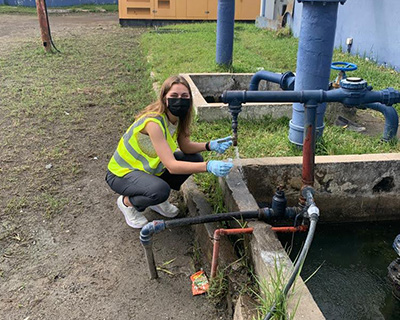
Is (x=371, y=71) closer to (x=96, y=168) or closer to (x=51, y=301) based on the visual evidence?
(x=96, y=168)

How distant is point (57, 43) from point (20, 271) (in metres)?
9.15

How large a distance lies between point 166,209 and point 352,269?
4.62ft

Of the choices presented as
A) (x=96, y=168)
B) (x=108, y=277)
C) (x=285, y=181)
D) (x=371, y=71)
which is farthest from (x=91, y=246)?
(x=371, y=71)

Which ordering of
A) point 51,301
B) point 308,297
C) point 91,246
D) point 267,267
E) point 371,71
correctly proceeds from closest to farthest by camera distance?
point 308,297
point 267,267
point 51,301
point 91,246
point 371,71

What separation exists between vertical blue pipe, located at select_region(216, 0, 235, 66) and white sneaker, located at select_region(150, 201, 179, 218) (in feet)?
13.8

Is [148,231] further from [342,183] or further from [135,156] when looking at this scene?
[342,183]

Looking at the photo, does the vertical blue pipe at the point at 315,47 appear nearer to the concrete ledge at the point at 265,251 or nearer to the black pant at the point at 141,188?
the concrete ledge at the point at 265,251

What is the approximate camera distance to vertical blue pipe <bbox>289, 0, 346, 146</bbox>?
344 centimetres

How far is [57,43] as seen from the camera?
34.8ft

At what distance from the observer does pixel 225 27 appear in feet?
21.7

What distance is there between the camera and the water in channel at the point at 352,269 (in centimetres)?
256

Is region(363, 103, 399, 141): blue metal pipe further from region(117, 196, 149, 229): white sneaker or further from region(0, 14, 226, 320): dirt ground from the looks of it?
region(117, 196, 149, 229): white sneaker

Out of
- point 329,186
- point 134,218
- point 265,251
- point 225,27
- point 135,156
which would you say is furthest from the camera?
point 225,27

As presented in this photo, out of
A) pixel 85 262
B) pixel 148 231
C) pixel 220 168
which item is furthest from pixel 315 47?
pixel 85 262
